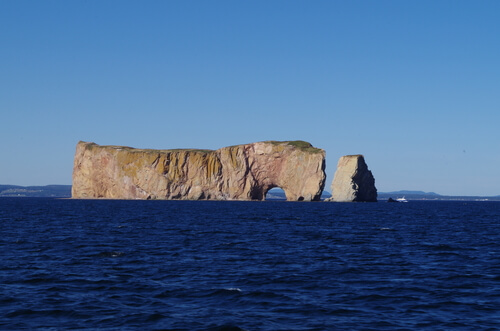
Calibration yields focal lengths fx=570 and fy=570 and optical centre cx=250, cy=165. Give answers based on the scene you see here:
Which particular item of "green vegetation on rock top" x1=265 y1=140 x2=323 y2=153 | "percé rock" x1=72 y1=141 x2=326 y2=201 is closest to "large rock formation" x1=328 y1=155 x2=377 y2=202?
"percé rock" x1=72 y1=141 x2=326 y2=201

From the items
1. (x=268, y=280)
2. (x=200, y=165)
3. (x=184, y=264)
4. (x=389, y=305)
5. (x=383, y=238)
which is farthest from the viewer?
(x=200, y=165)

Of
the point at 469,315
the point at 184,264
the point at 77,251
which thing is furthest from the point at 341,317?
the point at 77,251

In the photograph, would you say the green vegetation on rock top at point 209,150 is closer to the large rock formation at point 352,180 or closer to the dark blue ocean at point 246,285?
the large rock formation at point 352,180

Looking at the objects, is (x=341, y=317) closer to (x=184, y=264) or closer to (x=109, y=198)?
(x=184, y=264)

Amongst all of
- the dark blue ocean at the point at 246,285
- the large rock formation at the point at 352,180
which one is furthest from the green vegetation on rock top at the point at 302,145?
the dark blue ocean at the point at 246,285

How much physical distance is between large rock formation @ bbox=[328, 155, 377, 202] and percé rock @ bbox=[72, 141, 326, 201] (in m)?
6.22

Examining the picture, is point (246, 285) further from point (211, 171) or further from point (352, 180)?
point (211, 171)

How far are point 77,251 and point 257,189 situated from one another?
4458 inches

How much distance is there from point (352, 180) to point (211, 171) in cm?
3411

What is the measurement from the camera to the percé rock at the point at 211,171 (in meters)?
136

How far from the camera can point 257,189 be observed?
143250mm

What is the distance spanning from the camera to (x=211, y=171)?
13988 cm

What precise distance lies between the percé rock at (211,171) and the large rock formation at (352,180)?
622 centimetres

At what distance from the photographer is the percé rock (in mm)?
135875
